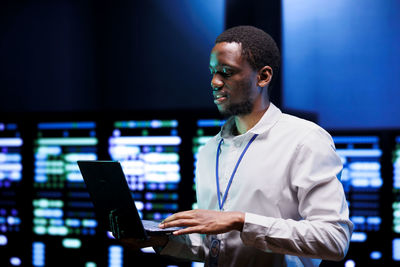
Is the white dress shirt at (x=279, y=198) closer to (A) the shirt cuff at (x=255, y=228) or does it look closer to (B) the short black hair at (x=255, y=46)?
(A) the shirt cuff at (x=255, y=228)

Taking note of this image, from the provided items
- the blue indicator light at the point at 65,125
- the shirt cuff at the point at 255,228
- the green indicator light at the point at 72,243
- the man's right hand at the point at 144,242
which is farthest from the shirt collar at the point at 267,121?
the green indicator light at the point at 72,243

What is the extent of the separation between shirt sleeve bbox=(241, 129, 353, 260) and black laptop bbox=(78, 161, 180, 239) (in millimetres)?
254

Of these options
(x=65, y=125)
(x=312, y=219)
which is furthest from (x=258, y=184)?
(x=65, y=125)

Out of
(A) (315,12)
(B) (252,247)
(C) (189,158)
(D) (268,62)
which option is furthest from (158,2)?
(B) (252,247)

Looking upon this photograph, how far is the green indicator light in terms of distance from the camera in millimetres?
2955

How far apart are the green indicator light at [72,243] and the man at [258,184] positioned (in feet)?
5.27

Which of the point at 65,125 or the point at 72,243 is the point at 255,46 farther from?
the point at 72,243

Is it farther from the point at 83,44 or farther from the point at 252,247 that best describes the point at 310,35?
the point at 252,247

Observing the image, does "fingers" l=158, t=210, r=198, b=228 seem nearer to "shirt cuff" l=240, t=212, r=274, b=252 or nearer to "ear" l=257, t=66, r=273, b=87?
"shirt cuff" l=240, t=212, r=274, b=252

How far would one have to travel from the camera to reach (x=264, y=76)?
1451 millimetres

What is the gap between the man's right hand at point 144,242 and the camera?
1432 mm

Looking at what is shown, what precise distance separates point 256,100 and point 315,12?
2022 millimetres

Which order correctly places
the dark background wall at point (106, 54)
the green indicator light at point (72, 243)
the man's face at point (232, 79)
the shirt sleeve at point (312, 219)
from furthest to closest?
the dark background wall at point (106, 54) < the green indicator light at point (72, 243) < the man's face at point (232, 79) < the shirt sleeve at point (312, 219)

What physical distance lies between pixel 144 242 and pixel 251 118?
0.49 m
